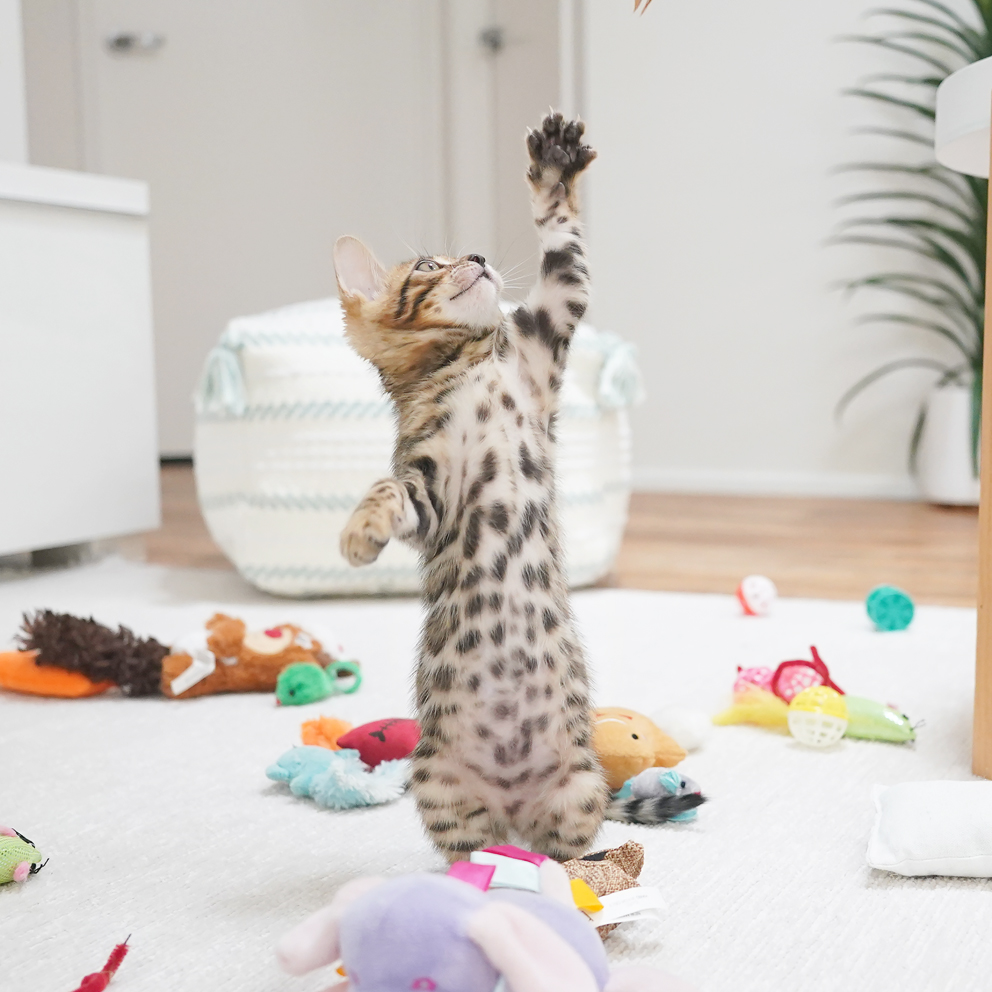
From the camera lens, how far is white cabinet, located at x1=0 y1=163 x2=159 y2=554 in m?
2.11

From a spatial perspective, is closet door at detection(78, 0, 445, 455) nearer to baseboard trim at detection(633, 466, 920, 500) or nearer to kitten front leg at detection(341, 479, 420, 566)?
baseboard trim at detection(633, 466, 920, 500)

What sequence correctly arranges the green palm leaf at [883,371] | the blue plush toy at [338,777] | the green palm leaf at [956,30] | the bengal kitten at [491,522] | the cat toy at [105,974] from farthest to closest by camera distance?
the green palm leaf at [883,371]
the green palm leaf at [956,30]
the blue plush toy at [338,777]
the bengal kitten at [491,522]
the cat toy at [105,974]

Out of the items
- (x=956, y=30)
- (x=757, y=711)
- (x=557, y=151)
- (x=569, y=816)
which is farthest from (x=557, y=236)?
(x=956, y=30)

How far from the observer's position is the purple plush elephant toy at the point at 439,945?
548 mm

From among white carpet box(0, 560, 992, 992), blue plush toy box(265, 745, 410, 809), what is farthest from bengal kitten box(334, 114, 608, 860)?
blue plush toy box(265, 745, 410, 809)

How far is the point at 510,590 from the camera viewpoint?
0.78m

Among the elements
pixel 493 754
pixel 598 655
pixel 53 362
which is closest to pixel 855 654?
pixel 598 655

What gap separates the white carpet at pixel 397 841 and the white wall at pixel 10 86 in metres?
1.71

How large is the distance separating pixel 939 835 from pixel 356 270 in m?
0.61

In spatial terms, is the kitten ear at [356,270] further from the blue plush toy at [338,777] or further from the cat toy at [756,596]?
the cat toy at [756,596]

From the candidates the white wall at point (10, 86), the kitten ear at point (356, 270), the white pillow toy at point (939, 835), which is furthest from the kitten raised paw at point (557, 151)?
the white wall at point (10, 86)

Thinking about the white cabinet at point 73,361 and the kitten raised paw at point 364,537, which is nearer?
the kitten raised paw at point 364,537

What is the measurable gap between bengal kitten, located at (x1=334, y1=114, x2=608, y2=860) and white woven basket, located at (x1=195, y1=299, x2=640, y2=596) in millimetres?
1005

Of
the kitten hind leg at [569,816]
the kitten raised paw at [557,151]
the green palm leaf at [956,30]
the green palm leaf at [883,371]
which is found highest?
the green palm leaf at [956,30]
